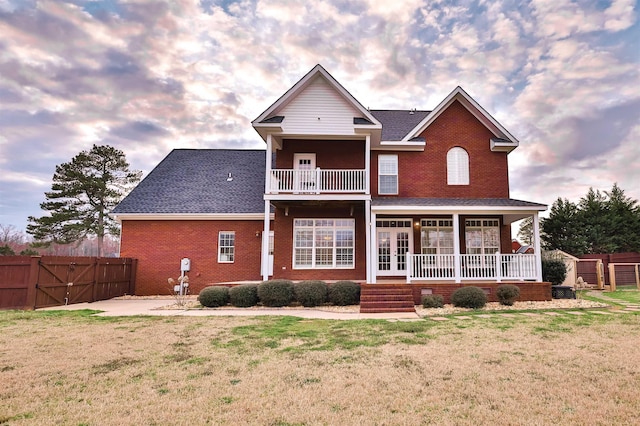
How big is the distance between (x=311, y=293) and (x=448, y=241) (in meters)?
7.40

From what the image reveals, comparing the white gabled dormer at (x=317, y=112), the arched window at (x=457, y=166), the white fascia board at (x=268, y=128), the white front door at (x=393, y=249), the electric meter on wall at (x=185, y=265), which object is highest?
the white gabled dormer at (x=317, y=112)

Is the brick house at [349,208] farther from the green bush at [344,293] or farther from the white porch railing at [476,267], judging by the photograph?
the green bush at [344,293]

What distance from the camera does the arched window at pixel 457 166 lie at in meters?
16.5

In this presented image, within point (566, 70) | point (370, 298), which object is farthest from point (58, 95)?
point (566, 70)

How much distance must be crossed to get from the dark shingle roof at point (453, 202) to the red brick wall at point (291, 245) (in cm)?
153

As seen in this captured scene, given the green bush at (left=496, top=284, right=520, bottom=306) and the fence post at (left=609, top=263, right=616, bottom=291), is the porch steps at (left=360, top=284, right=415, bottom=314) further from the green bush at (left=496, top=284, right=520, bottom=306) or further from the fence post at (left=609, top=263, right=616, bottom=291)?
the fence post at (left=609, top=263, right=616, bottom=291)

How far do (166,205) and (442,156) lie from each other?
46.0 feet

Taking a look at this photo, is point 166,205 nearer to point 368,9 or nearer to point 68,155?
point 368,9

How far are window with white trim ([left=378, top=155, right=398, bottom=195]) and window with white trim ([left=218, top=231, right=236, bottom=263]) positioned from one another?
25.2 feet

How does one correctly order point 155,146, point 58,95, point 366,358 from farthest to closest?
point 155,146, point 58,95, point 366,358

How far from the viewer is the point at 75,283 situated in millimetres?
13758

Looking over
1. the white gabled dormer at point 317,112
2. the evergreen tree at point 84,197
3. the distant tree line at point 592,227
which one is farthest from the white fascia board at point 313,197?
the evergreen tree at point 84,197

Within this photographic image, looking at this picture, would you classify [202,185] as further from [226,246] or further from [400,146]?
[400,146]

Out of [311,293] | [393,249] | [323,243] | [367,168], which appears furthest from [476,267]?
[311,293]
